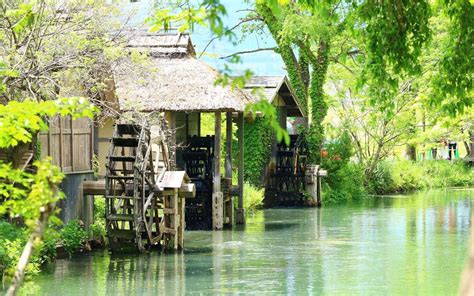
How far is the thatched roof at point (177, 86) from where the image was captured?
22766 mm

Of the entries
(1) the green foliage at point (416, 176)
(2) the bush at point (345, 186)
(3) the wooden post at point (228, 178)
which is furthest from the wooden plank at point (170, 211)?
(1) the green foliage at point (416, 176)

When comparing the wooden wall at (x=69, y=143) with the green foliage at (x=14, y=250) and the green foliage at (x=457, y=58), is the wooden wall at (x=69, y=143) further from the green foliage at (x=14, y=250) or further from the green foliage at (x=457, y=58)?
the green foliage at (x=457, y=58)

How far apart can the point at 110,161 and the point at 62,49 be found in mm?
3454

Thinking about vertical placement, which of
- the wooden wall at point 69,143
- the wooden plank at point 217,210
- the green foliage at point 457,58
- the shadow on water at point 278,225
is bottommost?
the shadow on water at point 278,225

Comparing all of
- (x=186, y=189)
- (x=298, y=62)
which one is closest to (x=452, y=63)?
(x=186, y=189)

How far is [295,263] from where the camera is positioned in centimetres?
1786

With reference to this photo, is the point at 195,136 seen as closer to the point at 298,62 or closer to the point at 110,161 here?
the point at 110,161

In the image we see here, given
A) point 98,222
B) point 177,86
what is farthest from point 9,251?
point 177,86

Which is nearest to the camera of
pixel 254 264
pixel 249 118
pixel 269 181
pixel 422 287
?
pixel 422 287

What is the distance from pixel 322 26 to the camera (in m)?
30.6

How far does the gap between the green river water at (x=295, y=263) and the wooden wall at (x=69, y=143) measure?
1831 mm

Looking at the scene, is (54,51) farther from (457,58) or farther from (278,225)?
(278,225)

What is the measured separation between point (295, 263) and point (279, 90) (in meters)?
14.5

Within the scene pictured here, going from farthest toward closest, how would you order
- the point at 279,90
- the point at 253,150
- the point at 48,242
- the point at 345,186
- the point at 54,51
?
the point at 345,186
the point at 279,90
the point at 253,150
the point at 48,242
the point at 54,51
